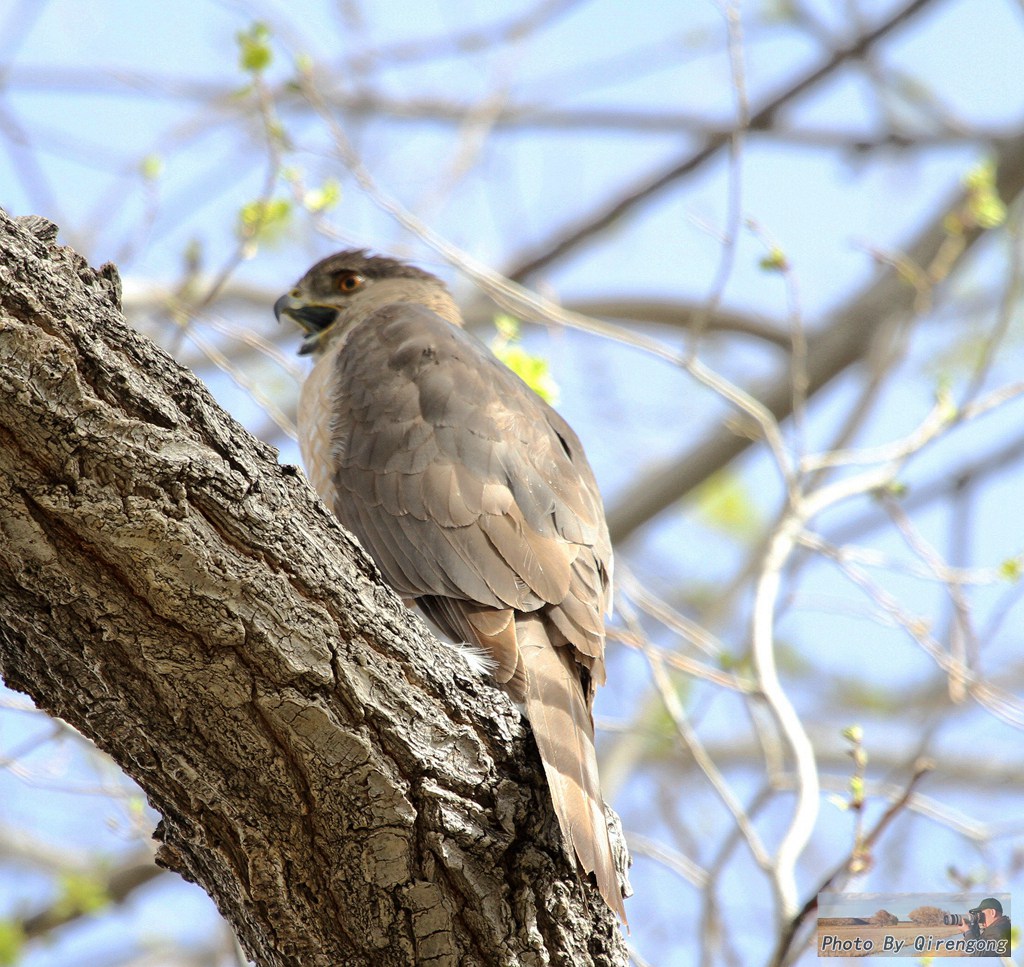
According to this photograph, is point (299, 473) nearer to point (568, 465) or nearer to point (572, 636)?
point (572, 636)

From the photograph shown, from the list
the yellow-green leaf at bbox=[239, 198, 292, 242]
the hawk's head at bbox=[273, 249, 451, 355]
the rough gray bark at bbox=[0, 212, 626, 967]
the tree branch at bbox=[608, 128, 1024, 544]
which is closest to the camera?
the rough gray bark at bbox=[0, 212, 626, 967]

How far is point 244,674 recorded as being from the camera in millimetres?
2242

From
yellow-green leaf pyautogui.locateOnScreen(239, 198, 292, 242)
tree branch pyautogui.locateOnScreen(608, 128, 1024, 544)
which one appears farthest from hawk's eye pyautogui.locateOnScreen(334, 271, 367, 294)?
tree branch pyautogui.locateOnScreen(608, 128, 1024, 544)

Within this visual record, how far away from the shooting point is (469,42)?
802cm

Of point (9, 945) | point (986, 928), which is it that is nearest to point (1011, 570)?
point (986, 928)

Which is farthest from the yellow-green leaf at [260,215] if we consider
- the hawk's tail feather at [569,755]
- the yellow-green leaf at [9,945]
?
the yellow-green leaf at [9,945]

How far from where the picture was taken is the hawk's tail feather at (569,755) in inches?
99.7

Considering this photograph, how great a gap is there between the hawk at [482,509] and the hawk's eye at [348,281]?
2.58 ft

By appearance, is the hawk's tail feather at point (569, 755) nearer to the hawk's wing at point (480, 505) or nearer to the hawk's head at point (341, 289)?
the hawk's wing at point (480, 505)

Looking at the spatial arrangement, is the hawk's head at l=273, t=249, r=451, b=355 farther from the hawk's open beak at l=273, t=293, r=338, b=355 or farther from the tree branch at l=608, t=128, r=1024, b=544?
the tree branch at l=608, t=128, r=1024, b=544

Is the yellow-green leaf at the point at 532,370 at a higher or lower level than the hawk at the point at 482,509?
higher

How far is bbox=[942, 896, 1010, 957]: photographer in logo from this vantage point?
309 cm

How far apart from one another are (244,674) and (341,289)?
3.39 metres

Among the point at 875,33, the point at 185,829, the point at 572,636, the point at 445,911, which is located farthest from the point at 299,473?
the point at 875,33
